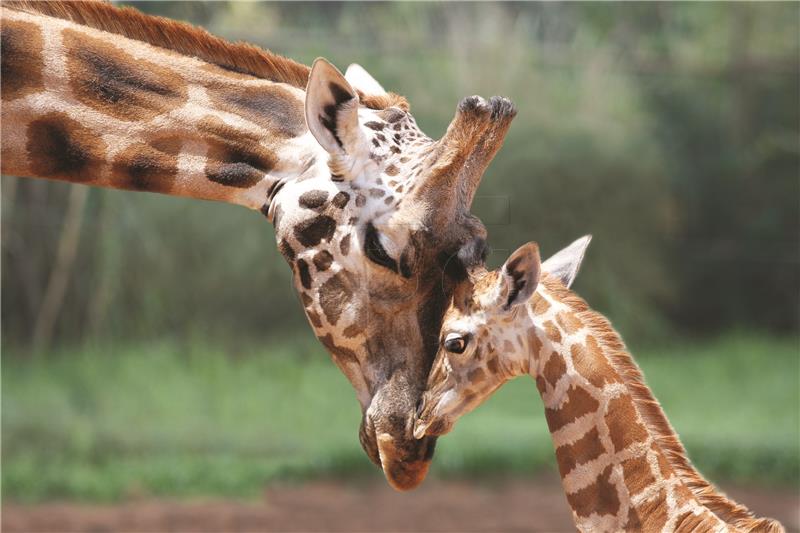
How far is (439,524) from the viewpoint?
9.20 meters

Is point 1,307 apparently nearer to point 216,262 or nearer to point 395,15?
point 216,262

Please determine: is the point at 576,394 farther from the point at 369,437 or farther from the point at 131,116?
the point at 131,116

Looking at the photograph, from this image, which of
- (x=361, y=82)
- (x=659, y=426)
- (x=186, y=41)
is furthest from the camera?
(x=361, y=82)

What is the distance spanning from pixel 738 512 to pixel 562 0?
1275 cm

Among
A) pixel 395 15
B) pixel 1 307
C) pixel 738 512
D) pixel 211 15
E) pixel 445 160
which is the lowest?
pixel 1 307

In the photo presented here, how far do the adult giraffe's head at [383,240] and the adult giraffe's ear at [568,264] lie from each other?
1.03ft

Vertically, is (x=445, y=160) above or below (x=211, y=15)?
above

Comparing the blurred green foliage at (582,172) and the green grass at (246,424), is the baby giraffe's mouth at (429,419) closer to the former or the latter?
the green grass at (246,424)

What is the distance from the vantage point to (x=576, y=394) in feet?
12.1

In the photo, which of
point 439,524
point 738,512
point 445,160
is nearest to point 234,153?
point 445,160

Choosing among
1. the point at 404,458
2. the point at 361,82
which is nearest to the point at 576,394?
the point at 404,458

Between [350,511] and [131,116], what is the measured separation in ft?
19.7

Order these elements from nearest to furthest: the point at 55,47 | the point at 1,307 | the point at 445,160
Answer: the point at 445,160 → the point at 55,47 → the point at 1,307

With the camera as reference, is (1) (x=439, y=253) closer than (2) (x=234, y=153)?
Yes
